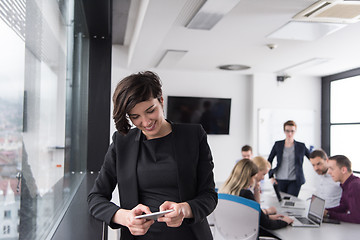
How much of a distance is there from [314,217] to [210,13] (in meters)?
2.13

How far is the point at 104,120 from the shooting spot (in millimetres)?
2557

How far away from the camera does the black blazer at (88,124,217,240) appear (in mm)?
1232

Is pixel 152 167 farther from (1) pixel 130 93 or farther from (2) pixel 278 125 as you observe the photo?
(2) pixel 278 125

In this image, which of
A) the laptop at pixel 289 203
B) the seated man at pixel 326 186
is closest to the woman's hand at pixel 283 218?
the laptop at pixel 289 203

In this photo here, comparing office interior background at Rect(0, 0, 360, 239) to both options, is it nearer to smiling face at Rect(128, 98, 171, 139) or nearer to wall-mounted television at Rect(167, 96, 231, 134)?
wall-mounted television at Rect(167, 96, 231, 134)

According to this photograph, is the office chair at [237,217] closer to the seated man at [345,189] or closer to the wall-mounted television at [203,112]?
the seated man at [345,189]

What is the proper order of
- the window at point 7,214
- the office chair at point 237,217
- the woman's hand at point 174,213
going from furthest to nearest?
the office chair at point 237,217, the woman's hand at point 174,213, the window at point 7,214

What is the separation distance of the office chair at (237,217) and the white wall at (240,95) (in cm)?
444

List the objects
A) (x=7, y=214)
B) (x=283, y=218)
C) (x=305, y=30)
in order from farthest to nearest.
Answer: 1. (x=305, y=30)
2. (x=283, y=218)
3. (x=7, y=214)

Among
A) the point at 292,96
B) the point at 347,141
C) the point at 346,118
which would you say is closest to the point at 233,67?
the point at 292,96

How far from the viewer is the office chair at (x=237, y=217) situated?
2.72 m

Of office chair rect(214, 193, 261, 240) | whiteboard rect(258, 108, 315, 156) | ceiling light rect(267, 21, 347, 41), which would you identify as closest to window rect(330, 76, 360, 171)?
whiteboard rect(258, 108, 315, 156)

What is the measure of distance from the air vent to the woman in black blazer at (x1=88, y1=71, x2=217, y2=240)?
246 cm

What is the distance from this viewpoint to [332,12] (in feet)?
10.9
